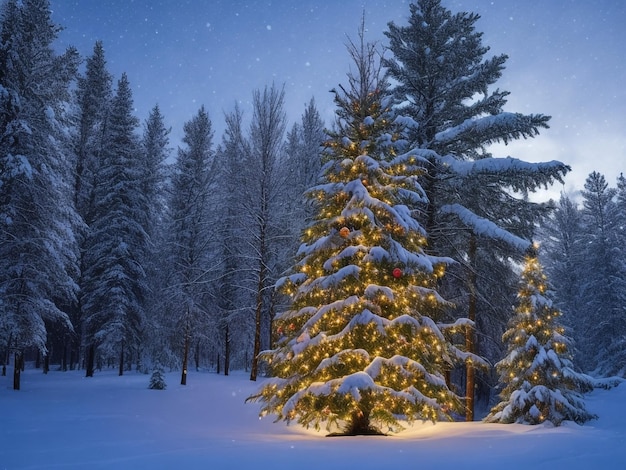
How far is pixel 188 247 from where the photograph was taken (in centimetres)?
2366

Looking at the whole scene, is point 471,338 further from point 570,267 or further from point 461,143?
point 570,267

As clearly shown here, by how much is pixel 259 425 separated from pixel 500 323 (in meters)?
9.57

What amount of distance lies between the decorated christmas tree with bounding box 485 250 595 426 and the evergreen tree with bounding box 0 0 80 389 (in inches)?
614

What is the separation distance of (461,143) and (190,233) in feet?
50.8

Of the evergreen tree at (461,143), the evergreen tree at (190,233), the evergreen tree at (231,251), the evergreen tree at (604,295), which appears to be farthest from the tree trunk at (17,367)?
the evergreen tree at (604,295)

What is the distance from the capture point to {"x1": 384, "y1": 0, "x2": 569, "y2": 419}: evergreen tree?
14.5 m

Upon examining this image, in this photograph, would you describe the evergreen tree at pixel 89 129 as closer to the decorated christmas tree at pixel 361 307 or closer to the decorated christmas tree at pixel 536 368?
the decorated christmas tree at pixel 361 307

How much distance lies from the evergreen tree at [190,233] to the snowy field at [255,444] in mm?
8924

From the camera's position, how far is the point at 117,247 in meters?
24.4

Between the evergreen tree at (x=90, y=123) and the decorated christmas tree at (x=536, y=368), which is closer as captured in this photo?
the decorated christmas tree at (x=536, y=368)

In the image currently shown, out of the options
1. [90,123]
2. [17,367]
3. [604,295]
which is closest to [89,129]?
[90,123]

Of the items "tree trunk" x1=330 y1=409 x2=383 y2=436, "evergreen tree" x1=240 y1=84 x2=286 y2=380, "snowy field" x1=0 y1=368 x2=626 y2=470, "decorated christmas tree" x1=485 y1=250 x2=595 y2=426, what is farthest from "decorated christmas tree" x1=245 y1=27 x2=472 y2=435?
"evergreen tree" x1=240 y1=84 x2=286 y2=380

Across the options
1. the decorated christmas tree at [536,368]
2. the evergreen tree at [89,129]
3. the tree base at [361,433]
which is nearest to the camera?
the tree base at [361,433]

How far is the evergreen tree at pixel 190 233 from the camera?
23.0 meters
